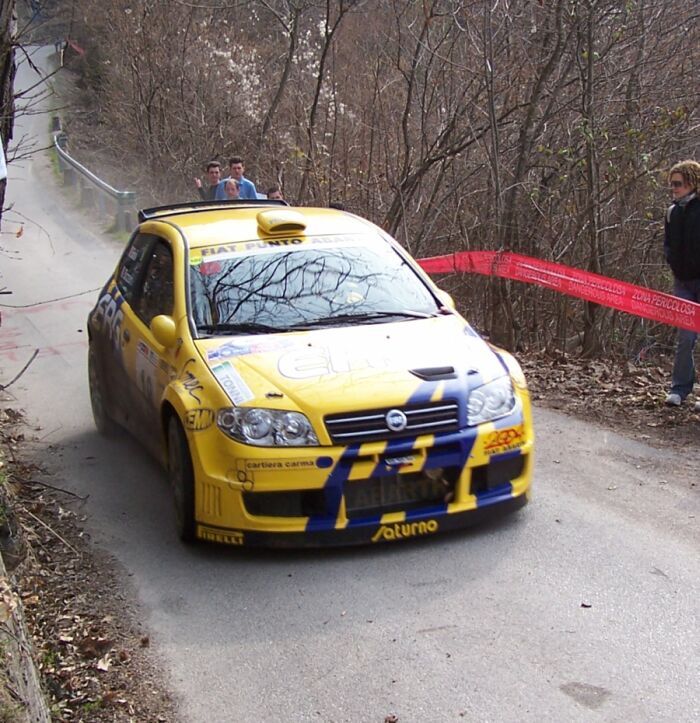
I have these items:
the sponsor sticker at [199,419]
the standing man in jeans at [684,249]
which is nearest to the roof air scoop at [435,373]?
the sponsor sticker at [199,419]

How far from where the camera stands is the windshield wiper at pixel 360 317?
20.2 feet

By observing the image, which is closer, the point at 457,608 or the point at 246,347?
the point at 457,608

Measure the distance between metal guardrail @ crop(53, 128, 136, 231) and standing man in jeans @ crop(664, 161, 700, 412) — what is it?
439 inches

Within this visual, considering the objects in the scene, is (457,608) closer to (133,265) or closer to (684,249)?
(133,265)

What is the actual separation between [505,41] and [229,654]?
33.8 feet

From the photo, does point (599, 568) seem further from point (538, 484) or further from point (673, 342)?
point (673, 342)

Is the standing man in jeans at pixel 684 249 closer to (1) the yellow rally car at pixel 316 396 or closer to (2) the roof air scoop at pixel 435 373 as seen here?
(1) the yellow rally car at pixel 316 396

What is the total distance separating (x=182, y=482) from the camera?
549cm

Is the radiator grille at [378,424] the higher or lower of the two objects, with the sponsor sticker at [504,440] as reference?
higher

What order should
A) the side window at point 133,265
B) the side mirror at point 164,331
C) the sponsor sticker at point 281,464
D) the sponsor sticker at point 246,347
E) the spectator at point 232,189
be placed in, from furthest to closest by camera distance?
the spectator at point 232,189
the side window at point 133,265
the side mirror at point 164,331
the sponsor sticker at point 246,347
the sponsor sticker at point 281,464

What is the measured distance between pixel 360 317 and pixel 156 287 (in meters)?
1.50

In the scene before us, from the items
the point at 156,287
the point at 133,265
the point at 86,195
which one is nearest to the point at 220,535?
the point at 156,287

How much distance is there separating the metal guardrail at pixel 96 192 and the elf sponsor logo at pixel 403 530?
12.7 meters

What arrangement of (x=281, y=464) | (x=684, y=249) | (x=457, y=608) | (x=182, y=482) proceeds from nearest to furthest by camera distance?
(x=457, y=608) < (x=281, y=464) < (x=182, y=482) < (x=684, y=249)
